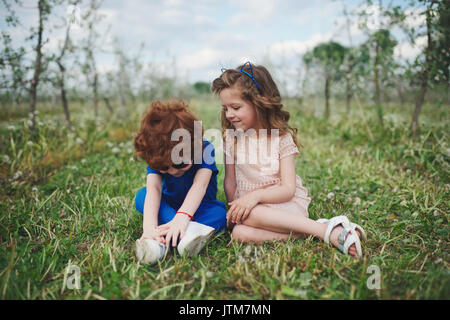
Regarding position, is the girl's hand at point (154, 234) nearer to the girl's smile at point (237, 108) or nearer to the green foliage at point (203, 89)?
the girl's smile at point (237, 108)

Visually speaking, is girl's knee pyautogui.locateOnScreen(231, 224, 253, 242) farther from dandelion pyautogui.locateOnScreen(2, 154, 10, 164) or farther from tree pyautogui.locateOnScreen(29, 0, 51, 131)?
tree pyautogui.locateOnScreen(29, 0, 51, 131)

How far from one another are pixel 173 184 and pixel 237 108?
2.10ft

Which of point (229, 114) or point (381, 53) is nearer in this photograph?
point (229, 114)

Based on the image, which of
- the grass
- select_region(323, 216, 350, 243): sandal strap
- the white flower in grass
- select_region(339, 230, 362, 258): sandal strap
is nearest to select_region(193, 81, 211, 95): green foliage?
the grass

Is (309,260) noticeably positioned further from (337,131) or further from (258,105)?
(337,131)

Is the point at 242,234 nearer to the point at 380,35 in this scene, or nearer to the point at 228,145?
the point at 228,145

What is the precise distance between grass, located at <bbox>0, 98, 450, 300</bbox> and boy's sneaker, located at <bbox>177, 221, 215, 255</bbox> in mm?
58

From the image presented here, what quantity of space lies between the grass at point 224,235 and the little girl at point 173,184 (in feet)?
0.35

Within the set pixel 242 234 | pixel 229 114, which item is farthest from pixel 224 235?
pixel 229 114

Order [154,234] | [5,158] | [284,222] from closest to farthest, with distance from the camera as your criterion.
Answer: [154,234] < [284,222] < [5,158]

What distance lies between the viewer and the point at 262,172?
80.6 inches

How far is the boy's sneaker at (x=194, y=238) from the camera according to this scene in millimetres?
1628

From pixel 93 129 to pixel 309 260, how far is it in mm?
4091

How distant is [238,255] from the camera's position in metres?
1.64
